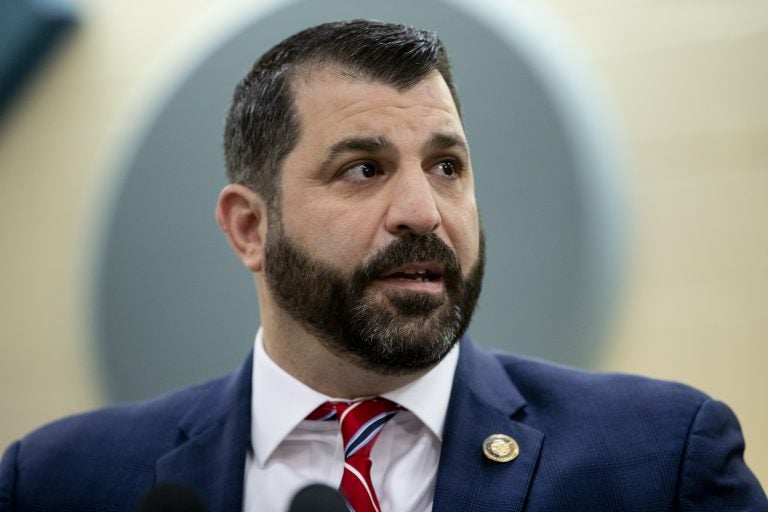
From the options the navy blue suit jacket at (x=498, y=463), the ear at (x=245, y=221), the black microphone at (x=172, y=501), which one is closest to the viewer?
the black microphone at (x=172, y=501)

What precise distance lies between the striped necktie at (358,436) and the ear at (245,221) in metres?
0.35

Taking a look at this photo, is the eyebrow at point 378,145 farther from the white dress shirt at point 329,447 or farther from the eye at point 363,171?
the white dress shirt at point 329,447

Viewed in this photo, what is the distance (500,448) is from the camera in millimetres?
1893

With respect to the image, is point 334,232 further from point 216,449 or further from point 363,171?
point 216,449

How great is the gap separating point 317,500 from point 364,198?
0.81 m

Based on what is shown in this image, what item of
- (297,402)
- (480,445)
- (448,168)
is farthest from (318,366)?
(448,168)

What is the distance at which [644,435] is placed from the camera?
1878 mm

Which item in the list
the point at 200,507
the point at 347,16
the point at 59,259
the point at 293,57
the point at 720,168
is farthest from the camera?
the point at 59,259

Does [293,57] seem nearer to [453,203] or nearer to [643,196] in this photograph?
[453,203]

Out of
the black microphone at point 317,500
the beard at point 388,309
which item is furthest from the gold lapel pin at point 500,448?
the black microphone at point 317,500

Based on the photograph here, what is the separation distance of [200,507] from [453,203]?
3.09ft

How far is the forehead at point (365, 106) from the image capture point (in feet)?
6.32

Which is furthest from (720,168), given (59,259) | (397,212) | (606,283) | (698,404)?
(59,259)

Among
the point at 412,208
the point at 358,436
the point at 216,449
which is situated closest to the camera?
the point at 412,208
